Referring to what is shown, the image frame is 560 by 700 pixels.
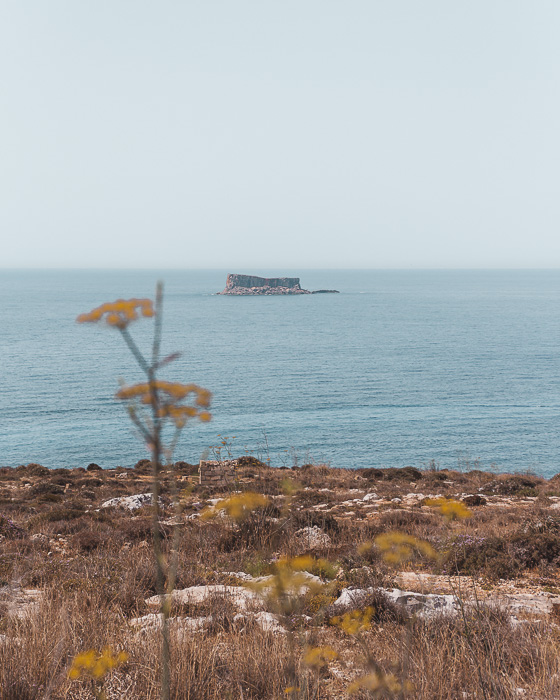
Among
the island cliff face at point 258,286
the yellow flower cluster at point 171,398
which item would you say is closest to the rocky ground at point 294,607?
the yellow flower cluster at point 171,398

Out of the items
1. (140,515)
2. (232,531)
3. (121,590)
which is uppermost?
(121,590)

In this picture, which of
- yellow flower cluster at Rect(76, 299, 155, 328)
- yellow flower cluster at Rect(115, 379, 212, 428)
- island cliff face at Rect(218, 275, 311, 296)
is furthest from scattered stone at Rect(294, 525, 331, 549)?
island cliff face at Rect(218, 275, 311, 296)

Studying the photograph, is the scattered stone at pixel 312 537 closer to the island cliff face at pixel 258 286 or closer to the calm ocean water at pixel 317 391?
the calm ocean water at pixel 317 391

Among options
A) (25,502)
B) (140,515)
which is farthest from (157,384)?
(25,502)

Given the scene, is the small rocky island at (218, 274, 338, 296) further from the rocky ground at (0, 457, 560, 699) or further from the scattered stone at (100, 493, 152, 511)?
the rocky ground at (0, 457, 560, 699)

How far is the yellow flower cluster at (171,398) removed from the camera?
1.35 metres

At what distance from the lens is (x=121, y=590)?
5254 mm

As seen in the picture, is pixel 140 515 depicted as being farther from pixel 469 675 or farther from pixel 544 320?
→ pixel 544 320

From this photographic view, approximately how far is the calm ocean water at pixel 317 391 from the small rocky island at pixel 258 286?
77701 millimetres

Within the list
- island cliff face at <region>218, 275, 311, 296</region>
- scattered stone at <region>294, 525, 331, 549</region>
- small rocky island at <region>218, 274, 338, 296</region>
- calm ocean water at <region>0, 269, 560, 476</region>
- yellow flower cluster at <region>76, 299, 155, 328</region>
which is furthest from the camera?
island cliff face at <region>218, 275, 311, 296</region>

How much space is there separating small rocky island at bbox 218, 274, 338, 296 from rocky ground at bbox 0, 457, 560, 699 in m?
164

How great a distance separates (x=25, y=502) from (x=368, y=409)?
104 ft

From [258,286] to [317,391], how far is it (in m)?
137

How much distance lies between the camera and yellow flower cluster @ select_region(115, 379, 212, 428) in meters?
1.35
